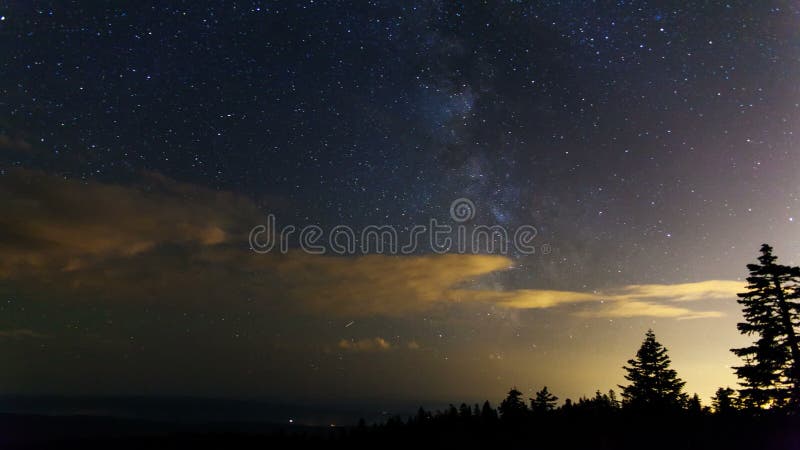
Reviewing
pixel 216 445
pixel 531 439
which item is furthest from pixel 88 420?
pixel 531 439

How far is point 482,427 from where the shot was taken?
56.0ft

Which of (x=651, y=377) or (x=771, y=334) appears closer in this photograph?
(x=771, y=334)

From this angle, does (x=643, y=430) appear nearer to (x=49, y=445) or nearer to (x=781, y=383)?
(x=781, y=383)

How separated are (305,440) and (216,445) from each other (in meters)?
4.07

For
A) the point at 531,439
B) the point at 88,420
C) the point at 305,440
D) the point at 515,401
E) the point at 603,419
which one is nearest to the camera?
the point at 531,439

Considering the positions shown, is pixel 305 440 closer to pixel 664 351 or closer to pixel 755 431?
pixel 755 431

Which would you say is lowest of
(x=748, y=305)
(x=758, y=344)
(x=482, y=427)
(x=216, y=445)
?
(x=216, y=445)

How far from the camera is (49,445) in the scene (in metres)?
29.7

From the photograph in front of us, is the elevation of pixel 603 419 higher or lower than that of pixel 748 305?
lower

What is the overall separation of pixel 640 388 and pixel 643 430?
25507 mm

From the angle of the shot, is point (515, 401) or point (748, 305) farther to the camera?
point (515, 401)

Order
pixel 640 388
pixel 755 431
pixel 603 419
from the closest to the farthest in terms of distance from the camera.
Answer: pixel 755 431, pixel 603 419, pixel 640 388

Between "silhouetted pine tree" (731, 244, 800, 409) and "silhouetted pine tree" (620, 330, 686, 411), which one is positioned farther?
"silhouetted pine tree" (620, 330, 686, 411)

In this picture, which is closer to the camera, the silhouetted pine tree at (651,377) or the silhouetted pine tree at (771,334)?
the silhouetted pine tree at (771,334)
